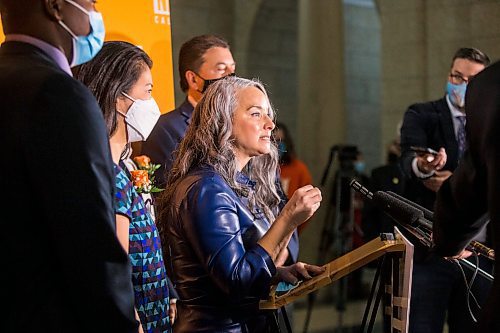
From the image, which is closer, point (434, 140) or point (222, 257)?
point (222, 257)

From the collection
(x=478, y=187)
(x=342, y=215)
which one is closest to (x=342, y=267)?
(x=478, y=187)

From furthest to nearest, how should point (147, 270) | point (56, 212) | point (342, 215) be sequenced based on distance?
point (342, 215) < point (147, 270) < point (56, 212)

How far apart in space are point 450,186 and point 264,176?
1383 mm

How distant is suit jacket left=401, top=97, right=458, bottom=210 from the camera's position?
4.48 m

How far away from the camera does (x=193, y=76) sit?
457 cm

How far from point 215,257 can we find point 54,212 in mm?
1154

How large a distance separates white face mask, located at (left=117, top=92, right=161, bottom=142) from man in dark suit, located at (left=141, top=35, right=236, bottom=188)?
1172 mm

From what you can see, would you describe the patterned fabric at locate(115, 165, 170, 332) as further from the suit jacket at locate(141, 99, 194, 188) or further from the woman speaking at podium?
the suit jacket at locate(141, 99, 194, 188)

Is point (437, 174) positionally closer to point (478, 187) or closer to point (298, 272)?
point (298, 272)

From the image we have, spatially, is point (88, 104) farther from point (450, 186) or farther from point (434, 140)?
point (434, 140)

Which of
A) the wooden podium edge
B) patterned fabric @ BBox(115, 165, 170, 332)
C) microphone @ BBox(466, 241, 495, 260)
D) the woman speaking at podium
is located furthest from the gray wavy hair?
microphone @ BBox(466, 241, 495, 260)

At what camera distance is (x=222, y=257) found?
2.96 m

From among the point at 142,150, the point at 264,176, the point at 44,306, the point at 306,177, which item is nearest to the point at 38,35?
the point at 44,306

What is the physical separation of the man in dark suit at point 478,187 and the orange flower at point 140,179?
3.82ft
